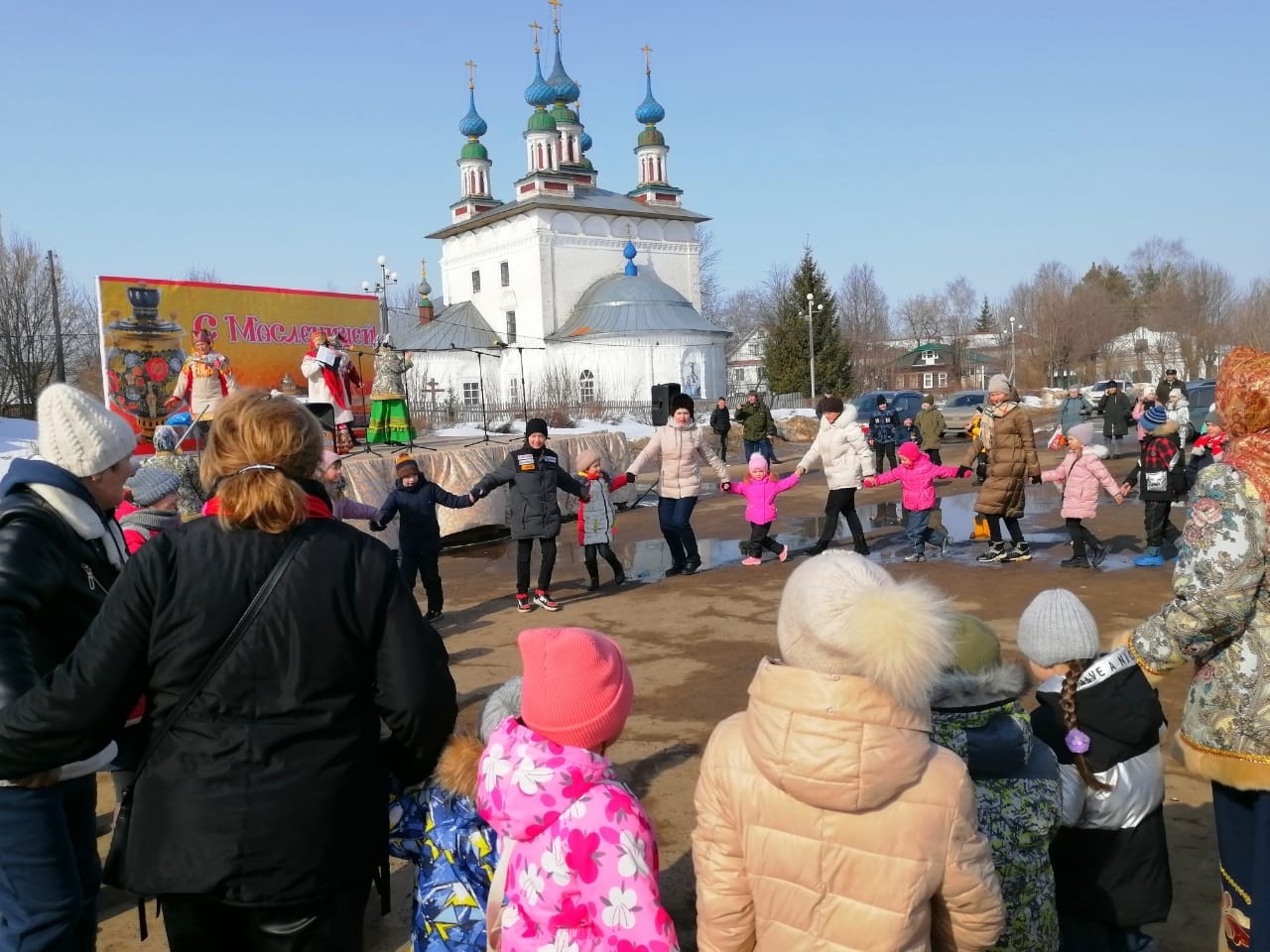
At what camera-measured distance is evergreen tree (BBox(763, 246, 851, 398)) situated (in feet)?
165

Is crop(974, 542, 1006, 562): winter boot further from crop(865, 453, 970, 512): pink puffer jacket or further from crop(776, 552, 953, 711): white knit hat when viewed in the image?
crop(776, 552, 953, 711): white knit hat

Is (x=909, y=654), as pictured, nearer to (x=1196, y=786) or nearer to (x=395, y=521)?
(x=1196, y=786)

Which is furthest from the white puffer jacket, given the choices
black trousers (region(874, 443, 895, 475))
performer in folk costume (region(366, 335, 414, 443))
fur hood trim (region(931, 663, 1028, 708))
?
black trousers (region(874, 443, 895, 475))

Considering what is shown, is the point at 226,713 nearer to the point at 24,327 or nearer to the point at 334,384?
the point at 334,384

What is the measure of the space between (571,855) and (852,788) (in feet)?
2.19

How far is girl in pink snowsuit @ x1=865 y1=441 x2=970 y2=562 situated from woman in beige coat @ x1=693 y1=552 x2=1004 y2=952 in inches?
291

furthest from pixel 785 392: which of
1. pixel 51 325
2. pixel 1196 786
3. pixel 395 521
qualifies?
pixel 1196 786

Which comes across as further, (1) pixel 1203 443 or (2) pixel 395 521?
(2) pixel 395 521

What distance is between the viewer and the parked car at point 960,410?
28.9 meters

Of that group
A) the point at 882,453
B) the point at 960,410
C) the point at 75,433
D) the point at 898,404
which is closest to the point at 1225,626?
the point at 75,433

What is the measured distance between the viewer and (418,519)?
8133 mm

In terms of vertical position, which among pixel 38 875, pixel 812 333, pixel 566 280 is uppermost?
pixel 566 280

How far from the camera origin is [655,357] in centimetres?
4459

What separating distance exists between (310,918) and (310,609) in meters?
0.71
